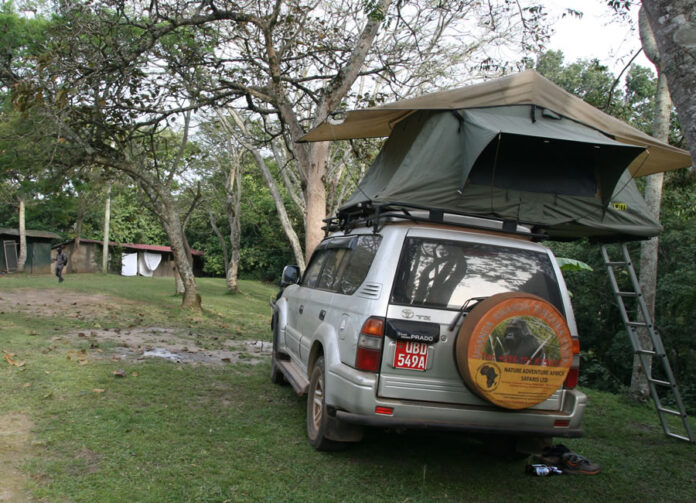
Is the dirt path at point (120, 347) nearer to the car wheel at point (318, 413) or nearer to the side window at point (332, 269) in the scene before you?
the car wheel at point (318, 413)

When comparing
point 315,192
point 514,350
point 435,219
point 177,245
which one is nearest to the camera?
point 514,350

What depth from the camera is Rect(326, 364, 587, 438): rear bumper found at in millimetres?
4066

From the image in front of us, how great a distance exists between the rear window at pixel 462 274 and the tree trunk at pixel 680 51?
4.74 feet

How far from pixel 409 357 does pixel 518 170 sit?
202cm

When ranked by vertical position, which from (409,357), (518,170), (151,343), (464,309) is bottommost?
(151,343)

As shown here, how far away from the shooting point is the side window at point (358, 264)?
4676 mm

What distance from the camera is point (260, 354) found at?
10102 mm

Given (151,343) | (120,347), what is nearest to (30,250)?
(151,343)

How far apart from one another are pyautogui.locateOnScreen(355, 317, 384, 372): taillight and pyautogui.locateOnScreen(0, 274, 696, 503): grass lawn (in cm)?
91

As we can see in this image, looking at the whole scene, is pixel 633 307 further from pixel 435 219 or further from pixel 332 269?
pixel 435 219

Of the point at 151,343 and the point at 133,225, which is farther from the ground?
the point at 133,225

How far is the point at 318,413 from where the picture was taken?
16.6 feet

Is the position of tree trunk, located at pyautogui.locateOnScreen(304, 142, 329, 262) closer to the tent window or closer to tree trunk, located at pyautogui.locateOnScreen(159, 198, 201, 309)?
the tent window

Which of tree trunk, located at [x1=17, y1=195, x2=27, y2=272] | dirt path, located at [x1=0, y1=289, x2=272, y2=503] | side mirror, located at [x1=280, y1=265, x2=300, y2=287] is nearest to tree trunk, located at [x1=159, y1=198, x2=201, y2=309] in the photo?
dirt path, located at [x1=0, y1=289, x2=272, y2=503]
